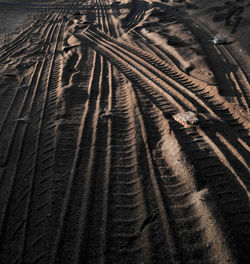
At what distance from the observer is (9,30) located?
1433cm

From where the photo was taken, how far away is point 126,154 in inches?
173

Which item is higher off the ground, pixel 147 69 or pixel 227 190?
pixel 147 69

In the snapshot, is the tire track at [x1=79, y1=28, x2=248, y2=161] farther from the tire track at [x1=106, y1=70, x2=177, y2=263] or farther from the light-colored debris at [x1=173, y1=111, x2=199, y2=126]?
the tire track at [x1=106, y1=70, x2=177, y2=263]

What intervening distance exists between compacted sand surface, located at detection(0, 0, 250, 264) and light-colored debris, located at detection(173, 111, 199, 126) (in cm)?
3

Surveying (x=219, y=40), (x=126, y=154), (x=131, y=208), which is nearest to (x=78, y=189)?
(x=131, y=208)

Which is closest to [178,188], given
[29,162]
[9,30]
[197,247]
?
[197,247]

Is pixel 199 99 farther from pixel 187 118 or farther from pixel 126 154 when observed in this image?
pixel 126 154

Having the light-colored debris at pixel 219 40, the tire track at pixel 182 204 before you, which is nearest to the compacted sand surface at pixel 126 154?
the tire track at pixel 182 204

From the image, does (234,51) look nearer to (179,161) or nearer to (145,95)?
(145,95)

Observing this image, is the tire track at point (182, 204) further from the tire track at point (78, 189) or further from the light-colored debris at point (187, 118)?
the tire track at point (78, 189)

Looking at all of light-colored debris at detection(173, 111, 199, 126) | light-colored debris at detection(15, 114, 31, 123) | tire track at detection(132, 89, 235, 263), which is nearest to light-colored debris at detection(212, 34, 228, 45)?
light-colored debris at detection(173, 111, 199, 126)

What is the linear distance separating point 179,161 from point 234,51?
7271mm

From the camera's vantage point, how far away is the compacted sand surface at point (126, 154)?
3023 mm

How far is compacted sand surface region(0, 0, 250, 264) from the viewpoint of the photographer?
302 cm
